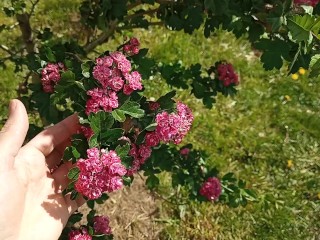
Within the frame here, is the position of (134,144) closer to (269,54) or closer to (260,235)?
(269,54)

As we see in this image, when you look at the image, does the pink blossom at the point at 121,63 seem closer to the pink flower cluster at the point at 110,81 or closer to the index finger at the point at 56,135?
the pink flower cluster at the point at 110,81

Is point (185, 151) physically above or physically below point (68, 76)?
below

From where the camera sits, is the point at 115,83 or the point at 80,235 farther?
the point at 80,235

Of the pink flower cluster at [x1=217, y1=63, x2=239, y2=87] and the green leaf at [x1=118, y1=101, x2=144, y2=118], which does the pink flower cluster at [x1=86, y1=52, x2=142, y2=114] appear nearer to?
the green leaf at [x1=118, y1=101, x2=144, y2=118]

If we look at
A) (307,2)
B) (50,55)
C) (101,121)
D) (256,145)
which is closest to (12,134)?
(50,55)

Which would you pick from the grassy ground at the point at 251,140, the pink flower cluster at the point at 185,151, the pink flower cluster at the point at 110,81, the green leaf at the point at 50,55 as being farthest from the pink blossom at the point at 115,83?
the grassy ground at the point at 251,140

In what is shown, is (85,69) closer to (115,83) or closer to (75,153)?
(115,83)
